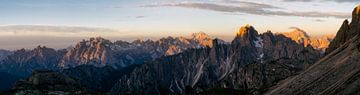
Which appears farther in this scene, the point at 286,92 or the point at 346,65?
the point at 286,92

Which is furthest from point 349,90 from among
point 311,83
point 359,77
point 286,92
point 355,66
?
point 286,92

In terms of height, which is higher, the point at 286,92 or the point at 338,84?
the point at 338,84

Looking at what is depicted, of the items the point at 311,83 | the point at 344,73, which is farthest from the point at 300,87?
the point at 344,73

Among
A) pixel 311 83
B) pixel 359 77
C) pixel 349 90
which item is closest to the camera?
pixel 349 90

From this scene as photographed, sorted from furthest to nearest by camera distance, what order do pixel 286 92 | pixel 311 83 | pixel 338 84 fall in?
pixel 286 92 → pixel 311 83 → pixel 338 84

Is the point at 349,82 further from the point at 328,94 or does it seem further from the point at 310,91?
the point at 310,91

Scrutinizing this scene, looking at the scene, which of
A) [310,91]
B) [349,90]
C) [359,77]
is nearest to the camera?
[349,90]

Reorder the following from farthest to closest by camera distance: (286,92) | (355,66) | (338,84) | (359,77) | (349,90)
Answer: (286,92) → (355,66) → (338,84) → (359,77) → (349,90)

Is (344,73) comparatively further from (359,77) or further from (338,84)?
(359,77)

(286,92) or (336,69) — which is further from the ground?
(336,69)
